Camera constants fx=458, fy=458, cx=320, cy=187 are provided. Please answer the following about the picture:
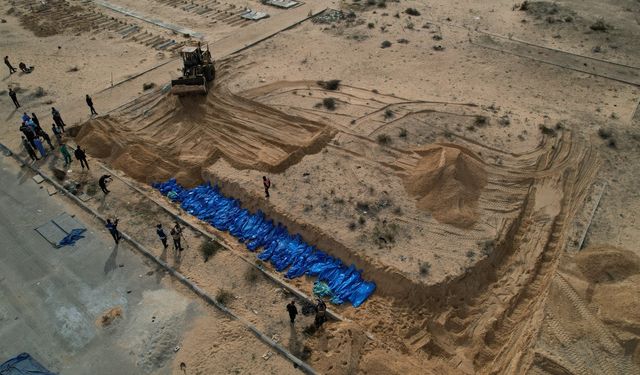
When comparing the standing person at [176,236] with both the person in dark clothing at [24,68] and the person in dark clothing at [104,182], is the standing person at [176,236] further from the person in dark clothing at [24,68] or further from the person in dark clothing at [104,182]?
the person in dark clothing at [24,68]

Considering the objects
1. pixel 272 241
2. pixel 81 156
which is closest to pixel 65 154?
pixel 81 156

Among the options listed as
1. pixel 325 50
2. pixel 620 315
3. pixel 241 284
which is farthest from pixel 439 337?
pixel 325 50

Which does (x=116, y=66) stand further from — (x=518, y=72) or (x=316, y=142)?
(x=518, y=72)

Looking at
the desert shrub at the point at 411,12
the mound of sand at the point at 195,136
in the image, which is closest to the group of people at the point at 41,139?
the mound of sand at the point at 195,136

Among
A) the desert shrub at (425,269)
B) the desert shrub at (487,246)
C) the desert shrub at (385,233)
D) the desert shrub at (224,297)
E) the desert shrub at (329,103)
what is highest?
the desert shrub at (329,103)

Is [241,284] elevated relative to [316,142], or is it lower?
lower

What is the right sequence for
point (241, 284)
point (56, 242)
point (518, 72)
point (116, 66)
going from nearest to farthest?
1. point (241, 284)
2. point (56, 242)
3. point (518, 72)
4. point (116, 66)

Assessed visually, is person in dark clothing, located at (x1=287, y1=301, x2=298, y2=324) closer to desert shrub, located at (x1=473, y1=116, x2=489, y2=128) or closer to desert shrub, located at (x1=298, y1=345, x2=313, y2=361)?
desert shrub, located at (x1=298, y1=345, x2=313, y2=361)
